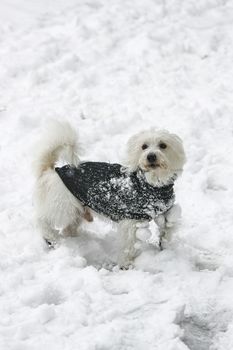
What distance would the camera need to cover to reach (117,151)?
6203 millimetres

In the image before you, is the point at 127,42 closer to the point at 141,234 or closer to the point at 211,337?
the point at 141,234

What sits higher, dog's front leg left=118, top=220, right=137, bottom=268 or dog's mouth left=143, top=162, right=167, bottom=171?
dog's mouth left=143, top=162, right=167, bottom=171

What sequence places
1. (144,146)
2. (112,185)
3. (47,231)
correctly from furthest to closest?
(47,231)
(112,185)
(144,146)

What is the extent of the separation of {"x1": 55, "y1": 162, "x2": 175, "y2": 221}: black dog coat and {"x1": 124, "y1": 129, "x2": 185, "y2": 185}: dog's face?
8 cm

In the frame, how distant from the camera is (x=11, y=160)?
20.0ft

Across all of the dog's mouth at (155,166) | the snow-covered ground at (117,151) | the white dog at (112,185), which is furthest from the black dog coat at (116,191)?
the snow-covered ground at (117,151)

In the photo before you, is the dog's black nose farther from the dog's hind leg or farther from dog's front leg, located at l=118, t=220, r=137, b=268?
the dog's hind leg

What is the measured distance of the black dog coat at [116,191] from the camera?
4496 mm

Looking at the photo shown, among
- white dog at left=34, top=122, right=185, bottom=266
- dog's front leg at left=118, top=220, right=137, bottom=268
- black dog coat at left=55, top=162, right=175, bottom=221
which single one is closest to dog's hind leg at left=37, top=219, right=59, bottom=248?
white dog at left=34, top=122, right=185, bottom=266

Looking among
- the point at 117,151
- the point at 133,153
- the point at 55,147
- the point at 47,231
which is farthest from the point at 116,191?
the point at 117,151

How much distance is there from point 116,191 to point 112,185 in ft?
0.20

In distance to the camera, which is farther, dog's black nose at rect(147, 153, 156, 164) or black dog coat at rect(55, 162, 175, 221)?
black dog coat at rect(55, 162, 175, 221)

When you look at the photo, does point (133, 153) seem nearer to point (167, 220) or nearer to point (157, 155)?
point (157, 155)

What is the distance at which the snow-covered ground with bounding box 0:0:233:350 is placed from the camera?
3.67 meters
